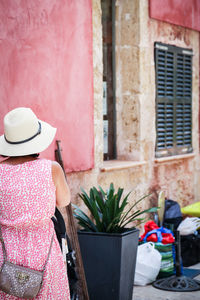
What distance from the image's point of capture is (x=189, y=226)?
6.68 meters

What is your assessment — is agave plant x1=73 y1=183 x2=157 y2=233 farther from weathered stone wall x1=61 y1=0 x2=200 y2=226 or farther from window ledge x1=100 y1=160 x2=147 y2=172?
weathered stone wall x1=61 y1=0 x2=200 y2=226

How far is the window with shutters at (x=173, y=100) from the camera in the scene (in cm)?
776

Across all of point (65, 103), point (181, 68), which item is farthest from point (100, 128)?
point (181, 68)

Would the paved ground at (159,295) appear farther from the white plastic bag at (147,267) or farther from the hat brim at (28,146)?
the hat brim at (28,146)

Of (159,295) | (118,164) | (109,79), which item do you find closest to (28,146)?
(159,295)

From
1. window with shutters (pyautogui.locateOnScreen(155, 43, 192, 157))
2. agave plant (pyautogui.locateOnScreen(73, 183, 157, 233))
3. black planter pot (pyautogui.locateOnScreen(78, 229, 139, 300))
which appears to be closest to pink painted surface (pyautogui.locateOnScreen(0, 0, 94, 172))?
agave plant (pyautogui.locateOnScreen(73, 183, 157, 233))

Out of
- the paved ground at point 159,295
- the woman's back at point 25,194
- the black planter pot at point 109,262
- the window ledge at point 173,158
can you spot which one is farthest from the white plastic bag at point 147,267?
the woman's back at point 25,194

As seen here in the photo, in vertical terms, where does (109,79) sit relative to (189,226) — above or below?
above

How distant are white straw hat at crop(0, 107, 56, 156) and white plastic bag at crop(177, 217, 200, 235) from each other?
11.7 feet

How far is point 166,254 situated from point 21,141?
3180 millimetres

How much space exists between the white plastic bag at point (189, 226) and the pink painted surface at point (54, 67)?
1.37 meters

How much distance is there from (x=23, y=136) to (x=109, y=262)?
→ 6.44ft

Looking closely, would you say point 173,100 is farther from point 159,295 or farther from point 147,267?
point 159,295

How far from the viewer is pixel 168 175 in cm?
798
